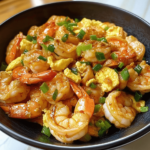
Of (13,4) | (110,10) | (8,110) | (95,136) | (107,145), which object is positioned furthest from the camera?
(13,4)

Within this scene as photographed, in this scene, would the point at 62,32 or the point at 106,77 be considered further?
the point at 62,32

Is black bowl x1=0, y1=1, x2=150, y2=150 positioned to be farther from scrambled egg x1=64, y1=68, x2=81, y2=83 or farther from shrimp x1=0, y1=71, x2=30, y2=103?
scrambled egg x1=64, y1=68, x2=81, y2=83

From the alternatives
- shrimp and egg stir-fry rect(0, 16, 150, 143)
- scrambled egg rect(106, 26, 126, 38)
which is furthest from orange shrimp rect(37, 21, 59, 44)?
scrambled egg rect(106, 26, 126, 38)

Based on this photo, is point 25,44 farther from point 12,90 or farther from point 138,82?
point 138,82

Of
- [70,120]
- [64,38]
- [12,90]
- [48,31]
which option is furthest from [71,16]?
[70,120]

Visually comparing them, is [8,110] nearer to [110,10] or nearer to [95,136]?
[95,136]

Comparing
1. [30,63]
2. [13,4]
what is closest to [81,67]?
[30,63]

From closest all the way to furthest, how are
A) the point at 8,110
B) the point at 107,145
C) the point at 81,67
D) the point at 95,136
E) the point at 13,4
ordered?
the point at 107,145, the point at 95,136, the point at 8,110, the point at 81,67, the point at 13,4
